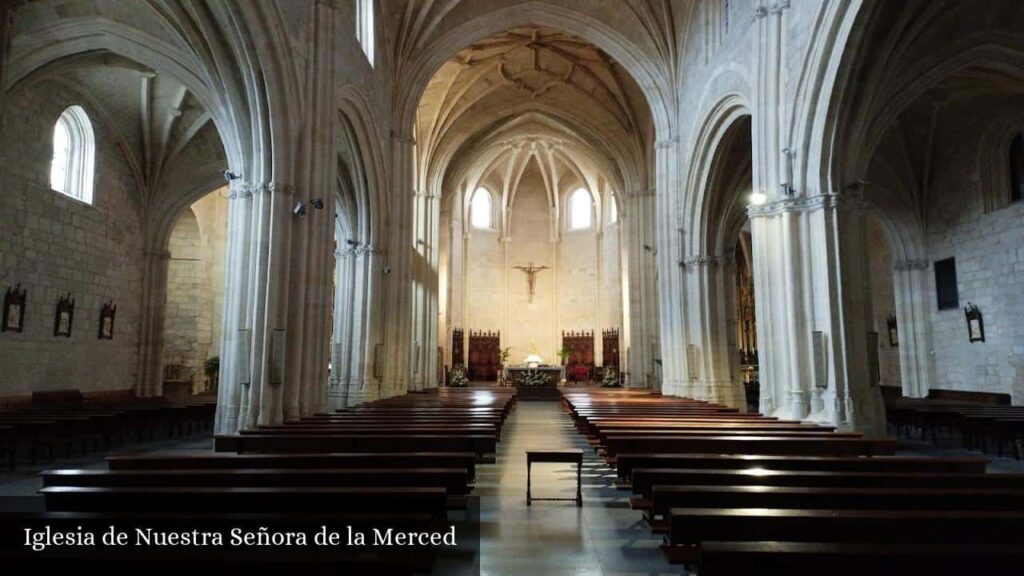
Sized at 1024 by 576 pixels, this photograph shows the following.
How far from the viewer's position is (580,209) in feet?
127

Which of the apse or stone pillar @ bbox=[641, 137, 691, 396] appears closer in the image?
stone pillar @ bbox=[641, 137, 691, 396]

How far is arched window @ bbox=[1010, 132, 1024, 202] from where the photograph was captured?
1710 cm

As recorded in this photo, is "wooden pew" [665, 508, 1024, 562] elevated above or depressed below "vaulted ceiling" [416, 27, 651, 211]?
below

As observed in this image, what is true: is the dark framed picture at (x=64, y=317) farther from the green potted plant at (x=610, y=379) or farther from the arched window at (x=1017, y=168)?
the arched window at (x=1017, y=168)

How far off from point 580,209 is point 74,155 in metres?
26.9

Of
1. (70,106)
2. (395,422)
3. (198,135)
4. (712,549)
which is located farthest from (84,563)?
(198,135)

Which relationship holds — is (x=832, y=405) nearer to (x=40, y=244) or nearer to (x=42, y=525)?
(x=42, y=525)

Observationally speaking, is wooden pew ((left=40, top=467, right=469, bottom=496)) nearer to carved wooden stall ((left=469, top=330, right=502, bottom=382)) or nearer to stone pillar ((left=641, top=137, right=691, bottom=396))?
stone pillar ((left=641, top=137, right=691, bottom=396))

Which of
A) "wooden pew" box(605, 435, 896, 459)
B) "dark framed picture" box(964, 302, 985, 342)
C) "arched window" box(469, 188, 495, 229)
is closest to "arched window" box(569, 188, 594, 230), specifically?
"arched window" box(469, 188, 495, 229)

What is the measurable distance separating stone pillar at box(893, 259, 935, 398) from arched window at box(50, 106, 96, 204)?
25489 millimetres

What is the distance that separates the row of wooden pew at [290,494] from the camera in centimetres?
261

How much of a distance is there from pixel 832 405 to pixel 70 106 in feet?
65.1

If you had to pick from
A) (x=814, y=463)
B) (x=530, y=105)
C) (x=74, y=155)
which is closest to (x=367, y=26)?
(x=74, y=155)

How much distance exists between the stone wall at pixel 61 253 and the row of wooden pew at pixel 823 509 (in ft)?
49.8
